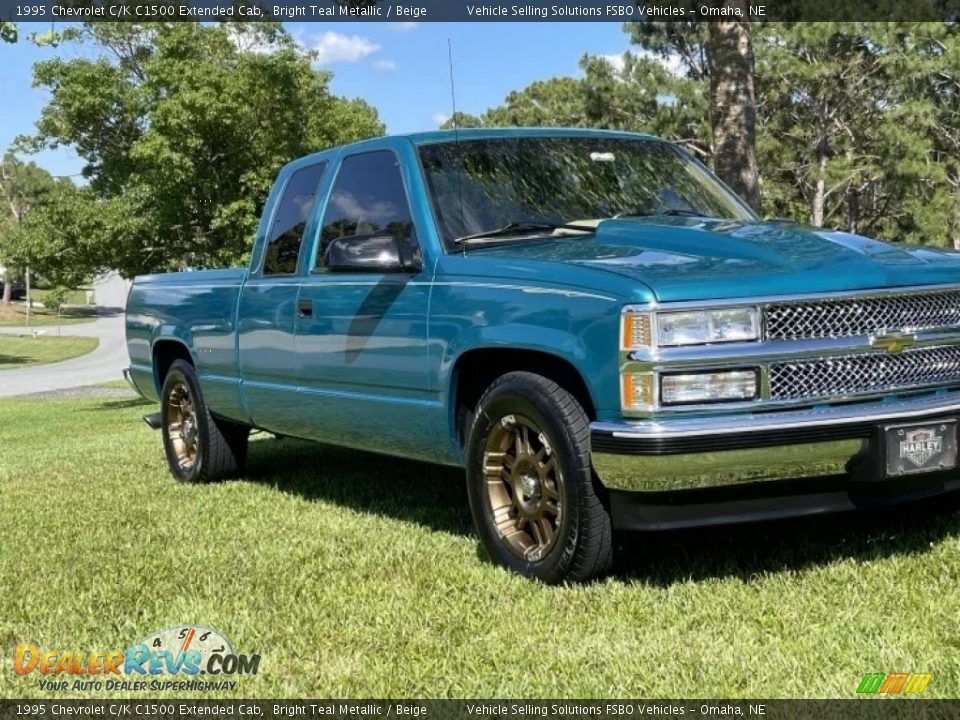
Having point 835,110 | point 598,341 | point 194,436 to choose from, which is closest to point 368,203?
point 598,341

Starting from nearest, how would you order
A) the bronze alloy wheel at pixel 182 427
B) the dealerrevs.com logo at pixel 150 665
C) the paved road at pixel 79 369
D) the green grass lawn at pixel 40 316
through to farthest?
the dealerrevs.com logo at pixel 150 665
the bronze alloy wheel at pixel 182 427
the paved road at pixel 79 369
the green grass lawn at pixel 40 316

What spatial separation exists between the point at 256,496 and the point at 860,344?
13.5ft

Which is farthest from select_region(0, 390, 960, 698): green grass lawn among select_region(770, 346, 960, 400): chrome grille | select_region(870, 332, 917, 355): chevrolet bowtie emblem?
select_region(870, 332, 917, 355): chevrolet bowtie emblem

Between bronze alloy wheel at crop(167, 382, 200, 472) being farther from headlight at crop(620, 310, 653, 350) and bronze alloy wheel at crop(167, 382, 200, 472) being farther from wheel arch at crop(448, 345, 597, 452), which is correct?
headlight at crop(620, 310, 653, 350)

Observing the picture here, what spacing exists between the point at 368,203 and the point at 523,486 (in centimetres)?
186

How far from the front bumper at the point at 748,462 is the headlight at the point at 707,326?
0.27 metres

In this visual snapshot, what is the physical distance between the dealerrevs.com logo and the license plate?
2.31m

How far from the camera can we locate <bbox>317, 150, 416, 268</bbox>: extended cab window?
569 centimetres

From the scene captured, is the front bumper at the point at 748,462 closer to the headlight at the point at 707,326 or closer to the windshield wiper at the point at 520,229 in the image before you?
the headlight at the point at 707,326

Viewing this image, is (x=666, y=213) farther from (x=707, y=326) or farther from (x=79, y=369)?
(x=79, y=369)

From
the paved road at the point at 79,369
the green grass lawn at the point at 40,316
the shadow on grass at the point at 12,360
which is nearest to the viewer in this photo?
the paved road at the point at 79,369

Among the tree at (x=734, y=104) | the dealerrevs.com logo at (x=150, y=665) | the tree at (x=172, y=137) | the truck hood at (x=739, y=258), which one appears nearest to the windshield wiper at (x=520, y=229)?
the truck hood at (x=739, y=258)

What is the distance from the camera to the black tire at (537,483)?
4.48m

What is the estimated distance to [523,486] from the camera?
16.0 ft
